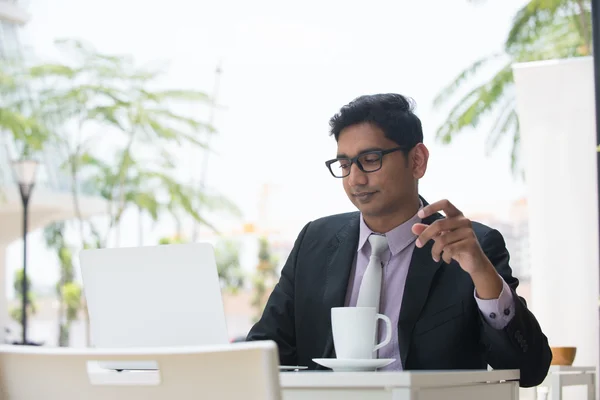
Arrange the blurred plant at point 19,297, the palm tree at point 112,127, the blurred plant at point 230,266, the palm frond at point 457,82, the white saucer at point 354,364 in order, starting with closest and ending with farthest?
1. the white saucer at point 354,364
2. the palm frond at point 457,82
3. the palm tree at point 112,127
4. the blurred plant at point 19,297
5. the blurred plant at point 230,266

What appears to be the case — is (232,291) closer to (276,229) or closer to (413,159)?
(276,229)

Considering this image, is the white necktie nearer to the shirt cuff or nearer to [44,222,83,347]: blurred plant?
the shirt cuff

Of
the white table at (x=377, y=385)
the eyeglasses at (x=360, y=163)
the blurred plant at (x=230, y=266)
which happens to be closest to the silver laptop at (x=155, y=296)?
the white table at (x=377, y=385)

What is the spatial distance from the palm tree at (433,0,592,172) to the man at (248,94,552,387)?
14.1 metres

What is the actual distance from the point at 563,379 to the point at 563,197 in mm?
2246

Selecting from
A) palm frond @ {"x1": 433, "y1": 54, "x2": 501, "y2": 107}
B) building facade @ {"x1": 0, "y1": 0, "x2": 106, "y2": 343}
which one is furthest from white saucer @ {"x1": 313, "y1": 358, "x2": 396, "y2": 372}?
palm frond @ {"x1": 433, "y1": 54, "x2": 501, "y2": 107}

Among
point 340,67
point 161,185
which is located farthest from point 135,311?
point 340,67

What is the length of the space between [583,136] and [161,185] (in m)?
20.3

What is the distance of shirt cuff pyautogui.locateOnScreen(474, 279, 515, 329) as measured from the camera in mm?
1862

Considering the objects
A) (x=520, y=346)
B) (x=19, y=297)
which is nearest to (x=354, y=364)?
(x=520, y=346)

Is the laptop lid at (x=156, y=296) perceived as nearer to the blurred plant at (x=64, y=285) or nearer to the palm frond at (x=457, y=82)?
the palm frond at (x=457, y=82)

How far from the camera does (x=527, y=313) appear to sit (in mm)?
1938

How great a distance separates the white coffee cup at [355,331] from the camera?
161cm

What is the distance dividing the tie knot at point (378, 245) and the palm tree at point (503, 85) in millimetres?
14156
